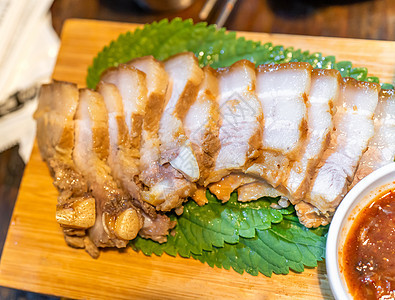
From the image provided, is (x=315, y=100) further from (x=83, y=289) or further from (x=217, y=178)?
(x=83, y=289)

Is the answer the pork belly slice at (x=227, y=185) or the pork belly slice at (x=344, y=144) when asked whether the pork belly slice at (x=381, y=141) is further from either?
the pork belly slice at (x=227, y=185)

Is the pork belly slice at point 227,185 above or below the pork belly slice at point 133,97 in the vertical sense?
below

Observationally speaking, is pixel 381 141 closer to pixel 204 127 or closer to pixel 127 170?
pixel 204 127

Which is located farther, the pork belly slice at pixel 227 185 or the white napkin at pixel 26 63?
the white napkin at pixel 26 63

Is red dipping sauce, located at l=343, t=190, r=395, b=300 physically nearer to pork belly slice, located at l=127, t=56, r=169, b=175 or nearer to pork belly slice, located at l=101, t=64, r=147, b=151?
pork belly slice, located at l=127, t=56, r=169, b=175

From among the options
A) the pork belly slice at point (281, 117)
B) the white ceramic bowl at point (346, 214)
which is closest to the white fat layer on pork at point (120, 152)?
the pork belly slice at point (281, 117)

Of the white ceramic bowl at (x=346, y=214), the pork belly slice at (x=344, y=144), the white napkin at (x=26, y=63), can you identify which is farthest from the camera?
the white napkin at (x=26, y=63)

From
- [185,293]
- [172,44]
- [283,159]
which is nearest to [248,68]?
[283,159]
